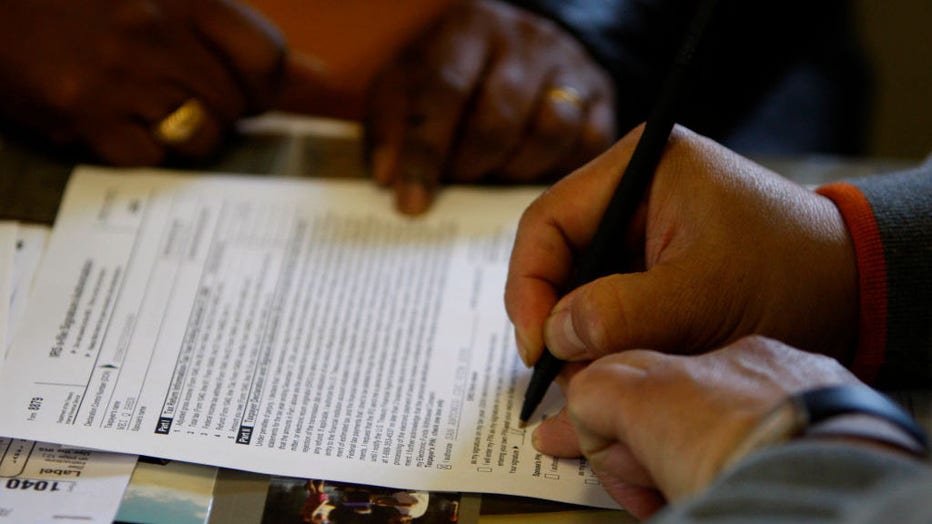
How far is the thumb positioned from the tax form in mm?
99

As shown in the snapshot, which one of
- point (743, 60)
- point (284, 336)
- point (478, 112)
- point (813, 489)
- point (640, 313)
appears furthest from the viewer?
point (743, 60)

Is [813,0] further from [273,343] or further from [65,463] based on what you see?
[65,463]

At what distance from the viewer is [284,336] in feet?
2.17

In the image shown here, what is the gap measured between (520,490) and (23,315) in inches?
16.5

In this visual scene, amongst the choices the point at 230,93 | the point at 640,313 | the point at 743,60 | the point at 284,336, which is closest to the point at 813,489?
the point at 640,313

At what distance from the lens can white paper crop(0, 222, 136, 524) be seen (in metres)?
0.56

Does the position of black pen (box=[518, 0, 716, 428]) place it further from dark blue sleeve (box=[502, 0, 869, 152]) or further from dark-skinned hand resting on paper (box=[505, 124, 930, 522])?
dark blue sleeve (box=[502, 0, 869, 152])

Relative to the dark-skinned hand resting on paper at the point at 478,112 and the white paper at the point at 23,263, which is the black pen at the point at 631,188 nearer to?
the dark-skinned hand resting on paper at the point at 478,112

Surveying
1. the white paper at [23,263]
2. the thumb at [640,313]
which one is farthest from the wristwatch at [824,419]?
the white paper at [23,263]

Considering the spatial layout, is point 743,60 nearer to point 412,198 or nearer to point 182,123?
point 412,198

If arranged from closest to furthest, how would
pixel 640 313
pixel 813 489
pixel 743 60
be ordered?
1. pixel 813 489
2. pixel 640 313
3. pixel 743 60

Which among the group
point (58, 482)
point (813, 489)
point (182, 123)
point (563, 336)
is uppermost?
point (813, 489)

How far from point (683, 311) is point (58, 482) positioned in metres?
0.44

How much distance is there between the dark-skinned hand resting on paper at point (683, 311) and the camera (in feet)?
1.52
